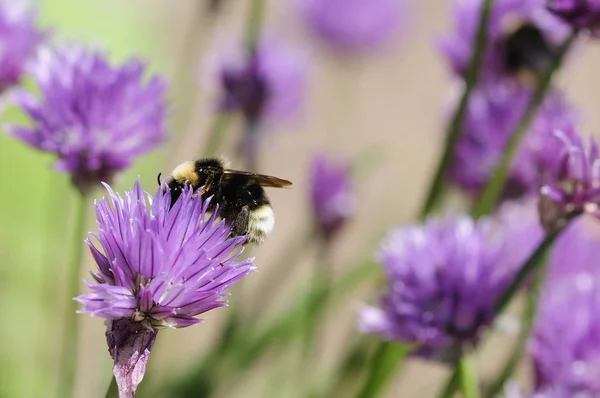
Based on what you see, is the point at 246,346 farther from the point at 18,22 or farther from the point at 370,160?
the point at 18,22

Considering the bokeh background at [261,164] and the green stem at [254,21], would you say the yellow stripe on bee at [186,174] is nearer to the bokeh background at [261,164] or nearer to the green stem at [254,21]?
the bokeh background at [261,164]

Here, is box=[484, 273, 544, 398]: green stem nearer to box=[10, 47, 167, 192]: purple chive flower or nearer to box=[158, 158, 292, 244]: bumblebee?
box=[158, 158, 292, 244]: bumblebee

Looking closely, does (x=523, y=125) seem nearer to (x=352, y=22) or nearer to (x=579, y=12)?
(x=579, y=12)

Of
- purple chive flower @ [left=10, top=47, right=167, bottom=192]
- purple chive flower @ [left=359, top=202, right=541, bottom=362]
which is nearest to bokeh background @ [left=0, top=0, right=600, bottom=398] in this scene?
purple chive flower @ [left=10, top=47, right=167, bottom=192]

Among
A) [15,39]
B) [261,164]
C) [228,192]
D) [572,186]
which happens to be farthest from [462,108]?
[261,164]

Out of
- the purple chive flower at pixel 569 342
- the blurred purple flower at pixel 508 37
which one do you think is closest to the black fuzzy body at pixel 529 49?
the blurred purple flower at pixel 508 37
